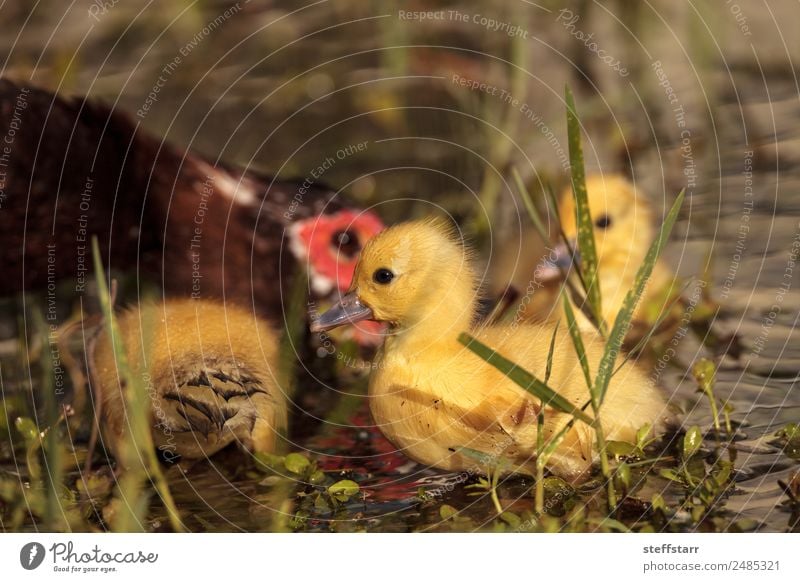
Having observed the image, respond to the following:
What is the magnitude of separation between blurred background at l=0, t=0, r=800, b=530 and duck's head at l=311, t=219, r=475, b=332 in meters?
0.40

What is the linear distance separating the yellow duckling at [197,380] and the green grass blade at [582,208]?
1.78 feet

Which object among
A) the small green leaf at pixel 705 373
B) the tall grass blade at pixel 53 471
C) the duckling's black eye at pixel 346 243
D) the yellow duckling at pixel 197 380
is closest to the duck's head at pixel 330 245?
the duckling's black eye at pixel 346 243

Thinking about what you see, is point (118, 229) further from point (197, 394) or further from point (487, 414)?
point (487, 414)

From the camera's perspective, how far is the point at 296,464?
5.11 ft

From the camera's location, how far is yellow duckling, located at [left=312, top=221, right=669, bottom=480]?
1472 millimetres

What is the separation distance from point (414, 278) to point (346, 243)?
55 cm

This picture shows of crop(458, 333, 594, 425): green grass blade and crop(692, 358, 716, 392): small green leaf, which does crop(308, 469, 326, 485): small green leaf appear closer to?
crop(458, 333, 594, 425): green grass blade

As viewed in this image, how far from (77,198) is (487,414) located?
102 centimetres

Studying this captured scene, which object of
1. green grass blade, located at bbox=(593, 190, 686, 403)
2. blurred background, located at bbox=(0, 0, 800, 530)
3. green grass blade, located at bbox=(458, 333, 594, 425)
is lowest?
green grass blade, located at bbox=(458, 333, 594, 425)

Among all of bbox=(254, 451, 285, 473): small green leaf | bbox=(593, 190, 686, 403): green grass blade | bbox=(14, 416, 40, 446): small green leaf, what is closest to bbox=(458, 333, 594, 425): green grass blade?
bbox=(593, 190, 686, 403): green grass blade

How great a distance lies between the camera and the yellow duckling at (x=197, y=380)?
1563 millimetres

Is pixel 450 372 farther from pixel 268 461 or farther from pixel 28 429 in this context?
pixel 28 429

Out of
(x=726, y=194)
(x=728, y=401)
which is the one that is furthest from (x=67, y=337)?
(x=726, y=194)
